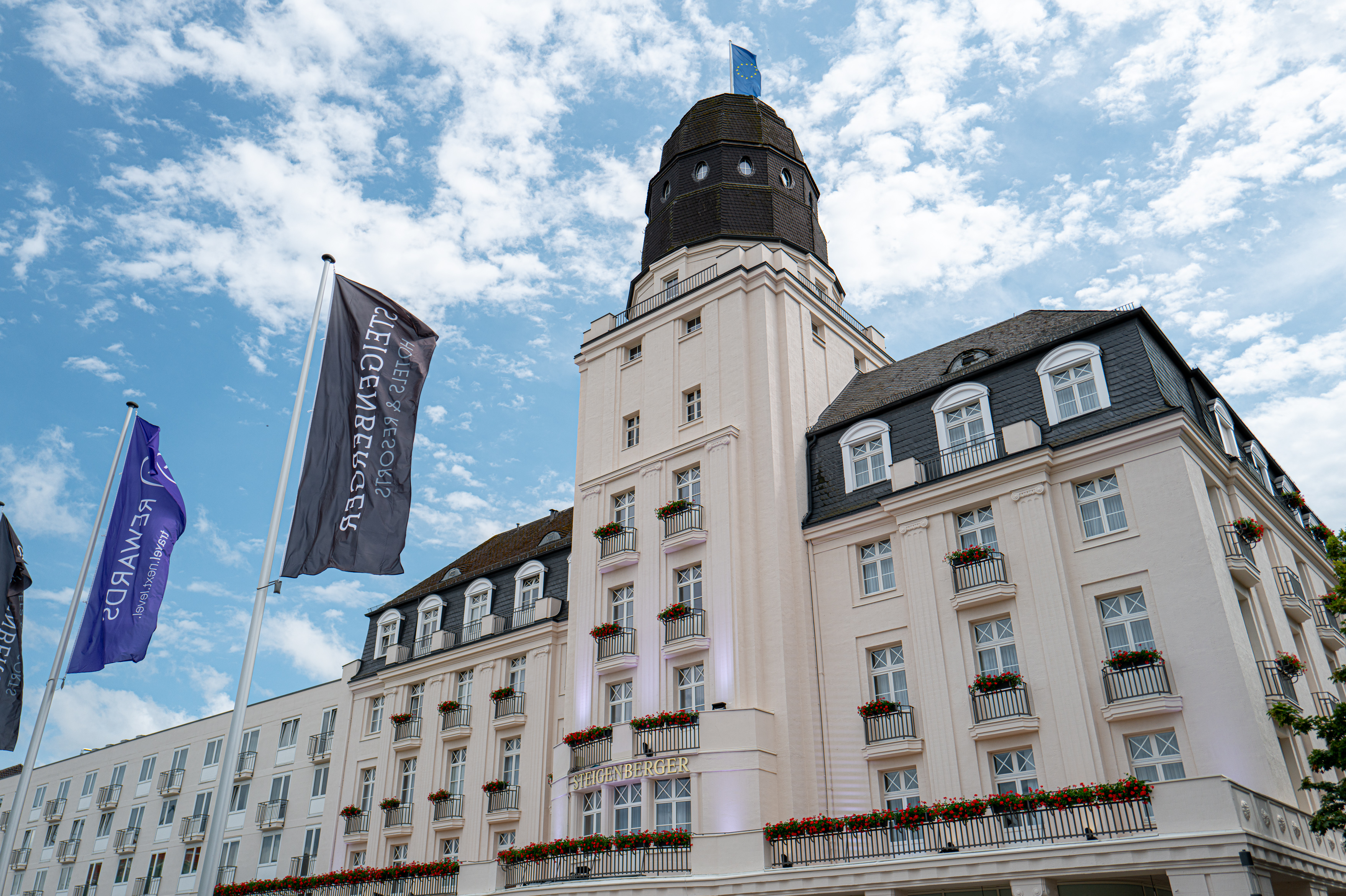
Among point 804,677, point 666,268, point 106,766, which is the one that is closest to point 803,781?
point 804,677

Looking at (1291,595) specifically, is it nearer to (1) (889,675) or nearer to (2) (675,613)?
(1) (889,675)

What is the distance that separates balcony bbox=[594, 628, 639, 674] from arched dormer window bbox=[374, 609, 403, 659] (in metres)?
15.6

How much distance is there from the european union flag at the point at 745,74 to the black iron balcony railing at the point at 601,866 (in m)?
34.2

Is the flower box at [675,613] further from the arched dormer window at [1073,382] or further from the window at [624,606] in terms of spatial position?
the arched dormer window at [1073,382]

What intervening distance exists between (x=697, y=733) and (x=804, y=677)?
3.60 m

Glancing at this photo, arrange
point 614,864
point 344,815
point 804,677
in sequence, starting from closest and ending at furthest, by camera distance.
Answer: point 614,864
point 804,677
point 344,815

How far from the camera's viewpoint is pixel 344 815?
40.3 m

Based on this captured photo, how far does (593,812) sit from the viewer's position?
29.9 meters

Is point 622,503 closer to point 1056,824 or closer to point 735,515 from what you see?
point 735,515

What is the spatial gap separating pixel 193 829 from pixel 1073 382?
46141mm

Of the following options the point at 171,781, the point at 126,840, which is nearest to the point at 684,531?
the point at 171,781

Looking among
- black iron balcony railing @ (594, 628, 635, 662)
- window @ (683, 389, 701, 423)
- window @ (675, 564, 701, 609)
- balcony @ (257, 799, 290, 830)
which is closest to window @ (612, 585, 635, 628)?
black iron balcony railing @ (594, 628, 635, 662)

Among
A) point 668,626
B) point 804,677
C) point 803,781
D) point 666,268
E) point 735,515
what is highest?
point 666,268

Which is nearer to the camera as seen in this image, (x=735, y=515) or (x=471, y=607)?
(x=735, y=515)
